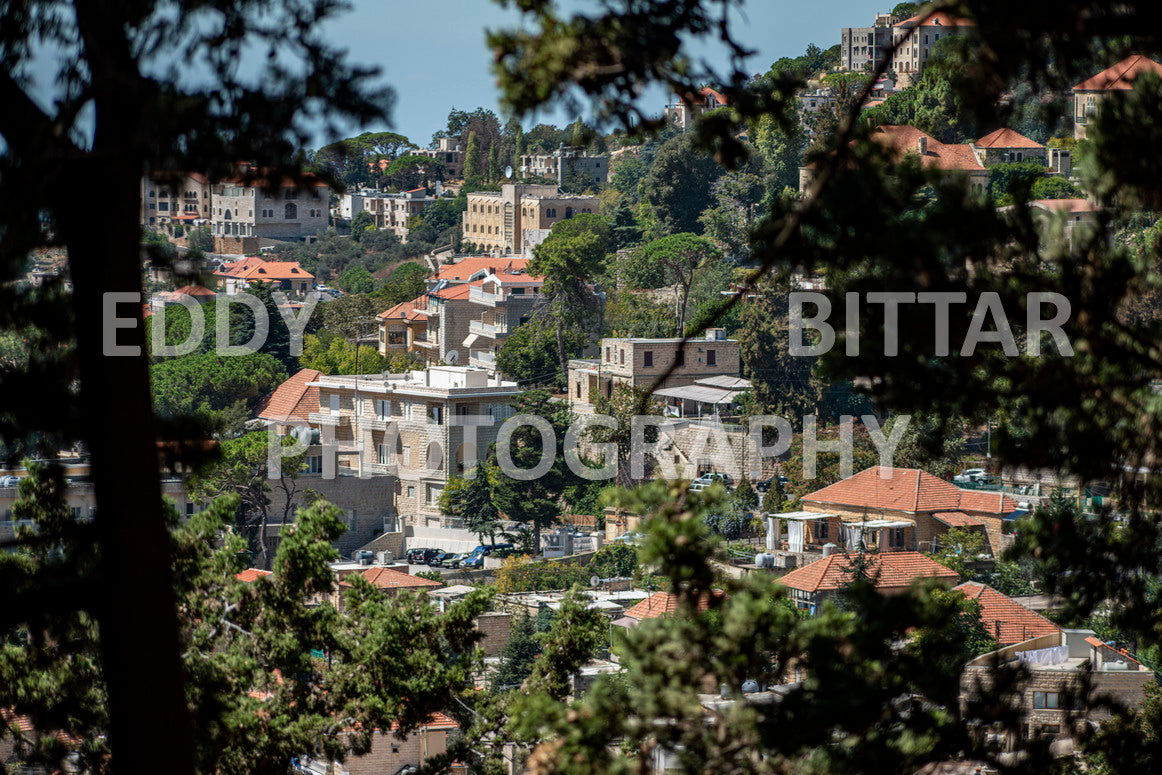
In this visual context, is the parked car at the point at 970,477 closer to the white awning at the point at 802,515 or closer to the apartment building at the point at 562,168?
the white awning at the point at 802,515

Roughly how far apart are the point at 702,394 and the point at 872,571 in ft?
49.4

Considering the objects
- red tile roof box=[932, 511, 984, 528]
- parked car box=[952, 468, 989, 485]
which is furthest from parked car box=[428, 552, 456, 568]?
parked car box=[952, 468, 989, 485]

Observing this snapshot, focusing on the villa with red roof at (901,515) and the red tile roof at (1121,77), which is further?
the villa with red roof at (901,515)

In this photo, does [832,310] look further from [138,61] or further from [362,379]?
[362,379]

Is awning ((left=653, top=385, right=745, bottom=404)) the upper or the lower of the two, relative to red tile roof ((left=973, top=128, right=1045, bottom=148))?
lower

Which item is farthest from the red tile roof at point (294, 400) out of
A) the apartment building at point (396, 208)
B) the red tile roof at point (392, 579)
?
the apartment building at point (396, 208)

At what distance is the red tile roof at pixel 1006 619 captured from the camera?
25109 millimetres

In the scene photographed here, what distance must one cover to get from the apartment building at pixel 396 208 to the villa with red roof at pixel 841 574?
54067 mm

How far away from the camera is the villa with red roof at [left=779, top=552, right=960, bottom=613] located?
91.5 feet

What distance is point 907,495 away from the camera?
114 feet

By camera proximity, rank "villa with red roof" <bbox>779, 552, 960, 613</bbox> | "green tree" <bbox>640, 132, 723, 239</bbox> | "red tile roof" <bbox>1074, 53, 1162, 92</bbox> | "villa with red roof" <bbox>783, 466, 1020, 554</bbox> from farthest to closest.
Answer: "green tree" <bbox>640, 132, 723, 239</bbox> → "villa with red roof" <bbox>783, 466, 1020, 554</bbox> → "villa with red roof" <bbox>779, 552, 960, 613</bbox> → "red tile roof" <bbox>1074, 53, 1162, 92</bbox>

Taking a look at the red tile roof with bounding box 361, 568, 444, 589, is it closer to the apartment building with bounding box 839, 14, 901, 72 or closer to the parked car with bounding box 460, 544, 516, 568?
the parked car with bounding box 460, 544, 516, 568

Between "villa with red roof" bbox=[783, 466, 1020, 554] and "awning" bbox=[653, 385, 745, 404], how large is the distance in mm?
7315

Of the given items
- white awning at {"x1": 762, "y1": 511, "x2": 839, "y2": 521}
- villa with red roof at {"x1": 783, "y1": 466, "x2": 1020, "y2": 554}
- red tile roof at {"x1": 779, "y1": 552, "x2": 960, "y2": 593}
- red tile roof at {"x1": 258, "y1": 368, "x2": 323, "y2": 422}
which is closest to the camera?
red tile roof at {"x1": 779, "y1": 552, "x2": 960, "y2": 593}
